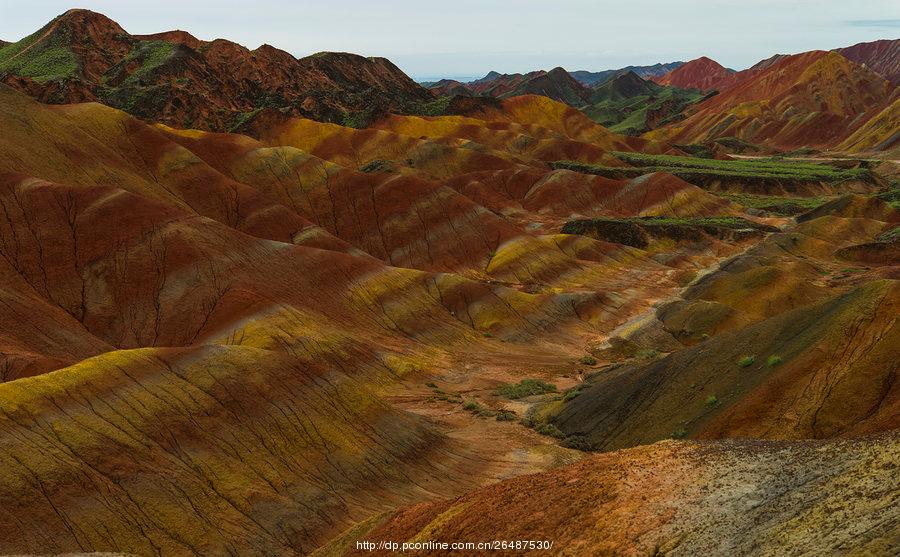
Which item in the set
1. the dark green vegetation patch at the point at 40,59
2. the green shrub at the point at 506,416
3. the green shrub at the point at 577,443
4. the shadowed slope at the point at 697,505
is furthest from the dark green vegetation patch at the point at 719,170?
the shadowed slope at the point at 697,505

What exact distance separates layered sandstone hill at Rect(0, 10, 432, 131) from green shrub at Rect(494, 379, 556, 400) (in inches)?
3835

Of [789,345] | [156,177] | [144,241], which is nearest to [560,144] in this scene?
[156,177]

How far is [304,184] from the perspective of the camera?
94438 millimetres

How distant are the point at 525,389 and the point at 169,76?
12023 centimetres

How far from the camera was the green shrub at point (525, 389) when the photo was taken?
4734 cm

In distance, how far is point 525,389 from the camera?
47969 mm

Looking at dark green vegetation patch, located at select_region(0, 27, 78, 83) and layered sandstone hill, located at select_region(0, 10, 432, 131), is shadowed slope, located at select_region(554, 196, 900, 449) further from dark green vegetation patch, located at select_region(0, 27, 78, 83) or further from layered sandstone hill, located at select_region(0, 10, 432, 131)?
dark green vegetation patch, located at select_region(0, 27, 78, 83)

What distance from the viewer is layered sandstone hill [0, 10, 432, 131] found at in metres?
126

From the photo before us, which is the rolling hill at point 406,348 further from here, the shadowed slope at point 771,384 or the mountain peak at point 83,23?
the mountain peak at point 83,23

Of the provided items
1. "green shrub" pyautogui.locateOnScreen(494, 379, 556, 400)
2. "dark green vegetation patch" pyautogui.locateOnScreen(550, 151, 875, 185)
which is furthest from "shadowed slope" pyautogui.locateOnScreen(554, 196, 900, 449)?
"dark green vegetation patch" pyautogui.locateOnScreen(550, 151, 875, 185)

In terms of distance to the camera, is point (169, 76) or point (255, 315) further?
point (169, 76)

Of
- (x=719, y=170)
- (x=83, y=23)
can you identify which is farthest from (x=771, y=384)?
(x=83, y=23)

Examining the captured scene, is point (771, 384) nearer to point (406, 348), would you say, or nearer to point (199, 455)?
point (199, 455)

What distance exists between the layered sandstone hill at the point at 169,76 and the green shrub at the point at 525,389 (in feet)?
320
